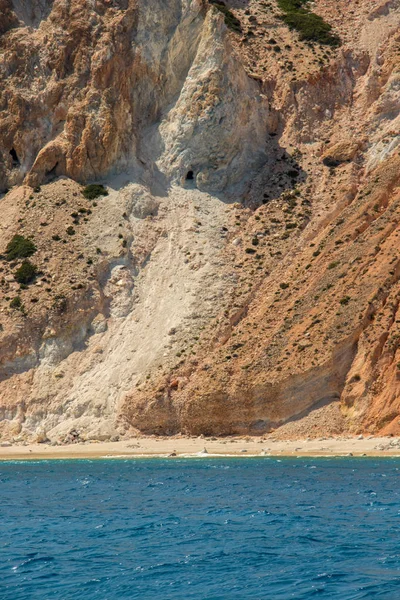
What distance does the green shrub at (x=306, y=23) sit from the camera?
2584 inches

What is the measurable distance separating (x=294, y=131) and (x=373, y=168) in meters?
7.01

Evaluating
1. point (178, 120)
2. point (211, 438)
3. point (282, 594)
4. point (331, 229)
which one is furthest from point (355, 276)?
point (282, 594)

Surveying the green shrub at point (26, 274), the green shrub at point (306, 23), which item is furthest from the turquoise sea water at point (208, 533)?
the green shrub at point (306, 23)

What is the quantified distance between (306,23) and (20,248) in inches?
991

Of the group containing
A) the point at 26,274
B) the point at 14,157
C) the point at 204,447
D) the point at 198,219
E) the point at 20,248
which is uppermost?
the point at 14,157

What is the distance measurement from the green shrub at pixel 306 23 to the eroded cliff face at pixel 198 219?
2.74ft

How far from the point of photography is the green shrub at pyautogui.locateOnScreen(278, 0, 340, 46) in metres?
65.6

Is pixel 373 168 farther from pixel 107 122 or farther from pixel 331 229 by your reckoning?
pixel 107 122

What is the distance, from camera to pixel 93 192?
59.2 meters

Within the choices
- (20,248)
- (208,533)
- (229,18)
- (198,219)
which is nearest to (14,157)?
(20,248)

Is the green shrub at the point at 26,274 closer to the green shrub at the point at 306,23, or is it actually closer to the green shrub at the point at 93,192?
the green shrub at the point at 93,192

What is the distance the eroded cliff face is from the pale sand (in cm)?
114

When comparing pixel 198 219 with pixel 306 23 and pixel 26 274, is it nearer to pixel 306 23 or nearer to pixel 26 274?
pixel 26 274

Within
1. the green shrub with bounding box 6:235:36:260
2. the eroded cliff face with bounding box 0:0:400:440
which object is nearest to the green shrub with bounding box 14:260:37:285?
the eroded cliff face with bounding box 0:0:400:440
